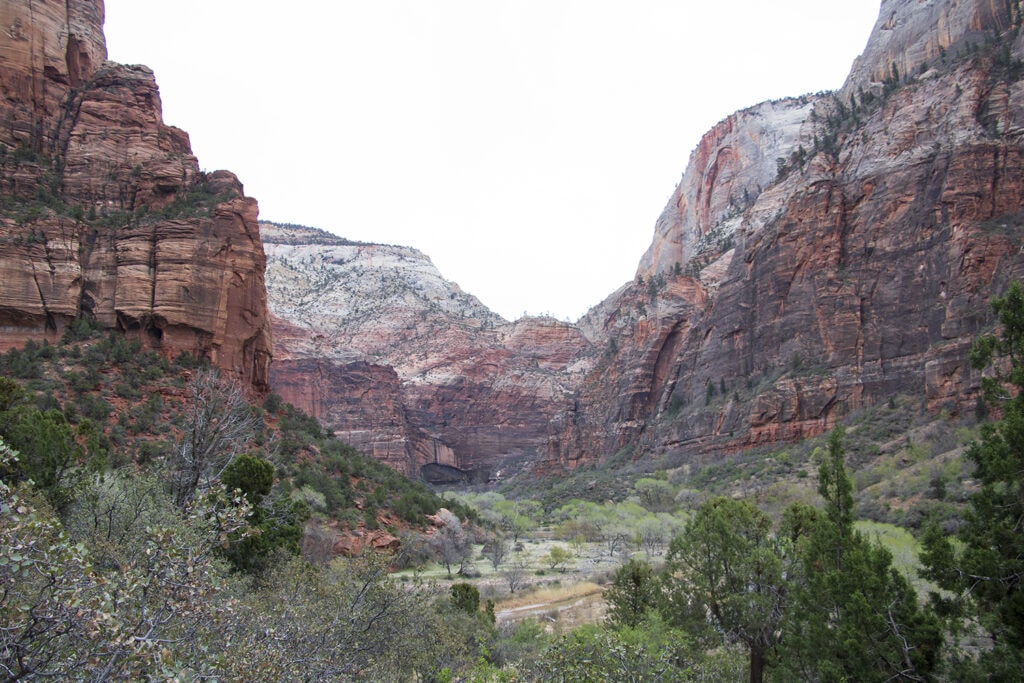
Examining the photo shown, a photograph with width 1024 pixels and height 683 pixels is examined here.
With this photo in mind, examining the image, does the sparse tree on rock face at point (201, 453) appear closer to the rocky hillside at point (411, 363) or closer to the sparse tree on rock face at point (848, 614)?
the sparse tree on rock face at point (848, 614)

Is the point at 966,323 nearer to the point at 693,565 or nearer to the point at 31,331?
the point at 693,565

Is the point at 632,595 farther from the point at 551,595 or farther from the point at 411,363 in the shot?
the point at 411,363

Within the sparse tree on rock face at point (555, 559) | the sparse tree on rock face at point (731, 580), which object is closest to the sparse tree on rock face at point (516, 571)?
the sparse tree on rock face at point (555, 559)

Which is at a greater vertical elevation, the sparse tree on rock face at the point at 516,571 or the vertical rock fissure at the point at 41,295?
the vertical rock fissure at the point at 41,295

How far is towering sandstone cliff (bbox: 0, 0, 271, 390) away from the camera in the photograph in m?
31.1

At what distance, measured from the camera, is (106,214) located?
34.6 meters

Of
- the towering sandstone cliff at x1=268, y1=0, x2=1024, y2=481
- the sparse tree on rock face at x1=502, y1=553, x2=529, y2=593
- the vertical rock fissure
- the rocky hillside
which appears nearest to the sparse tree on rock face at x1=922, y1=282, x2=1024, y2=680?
the sparse tree on rock face at x1=502, y1=553, x2=529, y2=593

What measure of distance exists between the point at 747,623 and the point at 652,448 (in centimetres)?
5966

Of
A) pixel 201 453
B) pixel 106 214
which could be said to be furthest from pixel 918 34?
pixel 201 453

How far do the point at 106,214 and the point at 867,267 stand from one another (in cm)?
5075

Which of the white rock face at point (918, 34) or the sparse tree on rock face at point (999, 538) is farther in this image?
the white rock face at point (918, 34)

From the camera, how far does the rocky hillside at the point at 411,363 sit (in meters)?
101

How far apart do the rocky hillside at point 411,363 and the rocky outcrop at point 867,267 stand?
2891cm

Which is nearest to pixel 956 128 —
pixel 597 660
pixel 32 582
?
pixel 597 660
